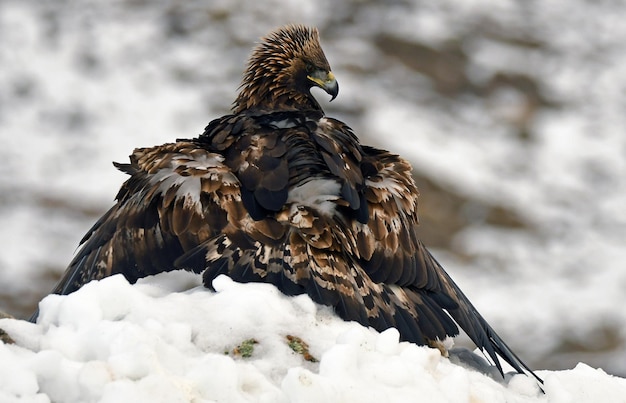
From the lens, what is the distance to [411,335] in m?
4.64

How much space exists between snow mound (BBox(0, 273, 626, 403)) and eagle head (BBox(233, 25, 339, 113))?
3.10m

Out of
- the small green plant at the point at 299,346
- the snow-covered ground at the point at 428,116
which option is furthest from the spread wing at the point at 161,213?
the snow-covered ground at the point at 428,116

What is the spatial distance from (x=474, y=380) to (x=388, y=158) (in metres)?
1.70

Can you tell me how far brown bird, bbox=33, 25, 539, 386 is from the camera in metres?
4.55

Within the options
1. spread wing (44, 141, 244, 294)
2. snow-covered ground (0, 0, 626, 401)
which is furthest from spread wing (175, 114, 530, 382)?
snow-covered ground (0, 0, 626, 401)

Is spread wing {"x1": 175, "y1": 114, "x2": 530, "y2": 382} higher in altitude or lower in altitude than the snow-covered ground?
lower

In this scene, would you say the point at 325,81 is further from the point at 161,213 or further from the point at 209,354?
the point at 209,354

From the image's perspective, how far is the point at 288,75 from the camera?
7.29 metres

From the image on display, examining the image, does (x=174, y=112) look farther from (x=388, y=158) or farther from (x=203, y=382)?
(x=203, y=382)

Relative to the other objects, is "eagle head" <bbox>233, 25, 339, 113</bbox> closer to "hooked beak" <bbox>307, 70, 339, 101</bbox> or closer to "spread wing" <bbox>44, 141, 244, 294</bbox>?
"hooked beak" <bbox>307, 70, 339, 101</bbox>

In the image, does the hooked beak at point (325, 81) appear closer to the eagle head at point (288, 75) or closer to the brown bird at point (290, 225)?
the eagle head at point (288, 75)

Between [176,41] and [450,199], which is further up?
[176,41]

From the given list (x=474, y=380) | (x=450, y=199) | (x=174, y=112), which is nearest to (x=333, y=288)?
(x=474, y=380)

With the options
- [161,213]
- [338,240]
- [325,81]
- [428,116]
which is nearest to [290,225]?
[338,240]
